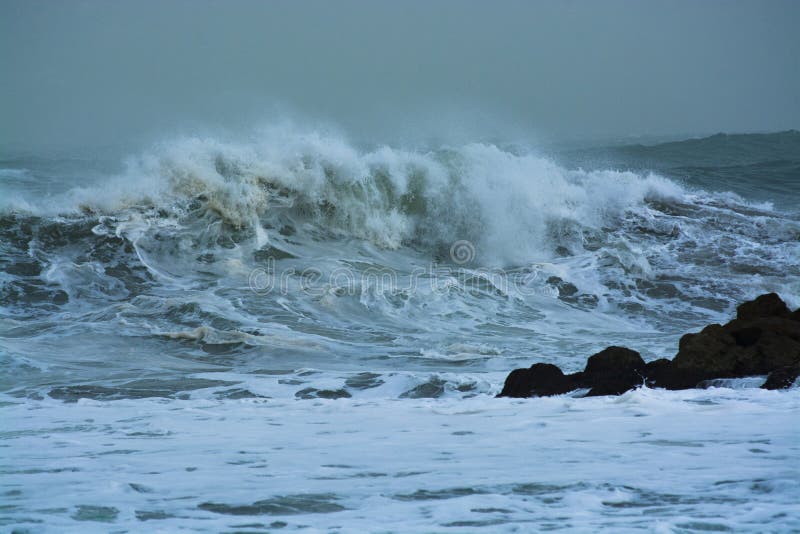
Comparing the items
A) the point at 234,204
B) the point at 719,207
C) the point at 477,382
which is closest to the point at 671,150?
the point at 719,207

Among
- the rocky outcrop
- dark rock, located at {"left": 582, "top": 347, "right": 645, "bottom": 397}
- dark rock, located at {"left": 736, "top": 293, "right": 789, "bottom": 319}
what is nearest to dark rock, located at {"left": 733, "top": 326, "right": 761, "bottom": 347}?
the rocky outcrop

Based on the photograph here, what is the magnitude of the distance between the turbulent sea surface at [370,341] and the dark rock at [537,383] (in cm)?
32

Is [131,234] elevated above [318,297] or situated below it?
above

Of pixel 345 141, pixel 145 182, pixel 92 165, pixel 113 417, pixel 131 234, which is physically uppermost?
pixel 92 165

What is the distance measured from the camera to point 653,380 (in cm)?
601

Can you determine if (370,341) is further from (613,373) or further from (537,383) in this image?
(613,373)

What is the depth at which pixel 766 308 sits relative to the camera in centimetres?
652

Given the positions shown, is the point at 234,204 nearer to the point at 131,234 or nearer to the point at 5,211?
the point at 131,234

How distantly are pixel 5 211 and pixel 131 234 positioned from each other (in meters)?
2.08

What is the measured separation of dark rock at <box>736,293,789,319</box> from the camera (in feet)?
21.4

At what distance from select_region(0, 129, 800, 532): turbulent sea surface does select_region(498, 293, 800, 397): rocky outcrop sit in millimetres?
238

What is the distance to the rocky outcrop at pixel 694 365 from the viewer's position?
19.6ft

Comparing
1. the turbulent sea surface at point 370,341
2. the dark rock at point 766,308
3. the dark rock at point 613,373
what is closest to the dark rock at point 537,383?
the dark rock at point 613,373

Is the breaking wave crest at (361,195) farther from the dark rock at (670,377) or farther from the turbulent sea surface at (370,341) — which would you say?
the dark rock at (670,377)
